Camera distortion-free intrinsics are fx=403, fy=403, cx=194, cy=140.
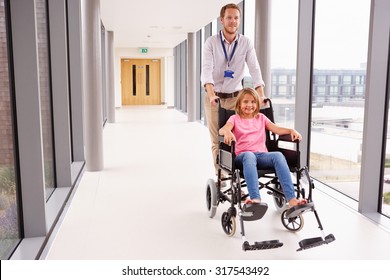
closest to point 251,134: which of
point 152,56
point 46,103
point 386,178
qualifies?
point 386,178

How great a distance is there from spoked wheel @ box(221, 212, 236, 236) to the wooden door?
18.9 metres

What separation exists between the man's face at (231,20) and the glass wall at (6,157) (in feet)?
5.64

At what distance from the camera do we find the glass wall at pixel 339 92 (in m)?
3.67

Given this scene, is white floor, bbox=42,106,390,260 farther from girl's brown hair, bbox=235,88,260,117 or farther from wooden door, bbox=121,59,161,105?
wooden door, bbox=121,59,161,105

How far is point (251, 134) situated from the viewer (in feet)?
10.1

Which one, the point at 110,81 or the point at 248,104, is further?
the point at 110,81

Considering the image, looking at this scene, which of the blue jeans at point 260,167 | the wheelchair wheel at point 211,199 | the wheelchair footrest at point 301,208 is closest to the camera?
the wheelchair footrest at point 301,208

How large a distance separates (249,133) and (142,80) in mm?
18909

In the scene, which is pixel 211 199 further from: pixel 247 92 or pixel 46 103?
pixel 46 103

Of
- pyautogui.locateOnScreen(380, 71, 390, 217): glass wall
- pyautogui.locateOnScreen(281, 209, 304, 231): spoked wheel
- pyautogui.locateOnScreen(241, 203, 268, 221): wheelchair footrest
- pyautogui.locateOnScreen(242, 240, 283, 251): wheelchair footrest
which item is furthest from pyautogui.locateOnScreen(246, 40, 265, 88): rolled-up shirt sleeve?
pyautogui.locateOnScreen(242, 240, 283, 251): wheelchair footrest

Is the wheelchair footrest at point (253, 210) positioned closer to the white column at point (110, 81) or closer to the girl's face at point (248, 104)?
the girl's face at point (248, 104)

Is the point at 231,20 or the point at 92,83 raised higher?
the point at 231,20

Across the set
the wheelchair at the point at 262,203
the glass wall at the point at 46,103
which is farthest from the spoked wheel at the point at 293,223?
the glass wall at the point at 46,103

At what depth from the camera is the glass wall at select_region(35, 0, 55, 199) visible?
393 centimetres
